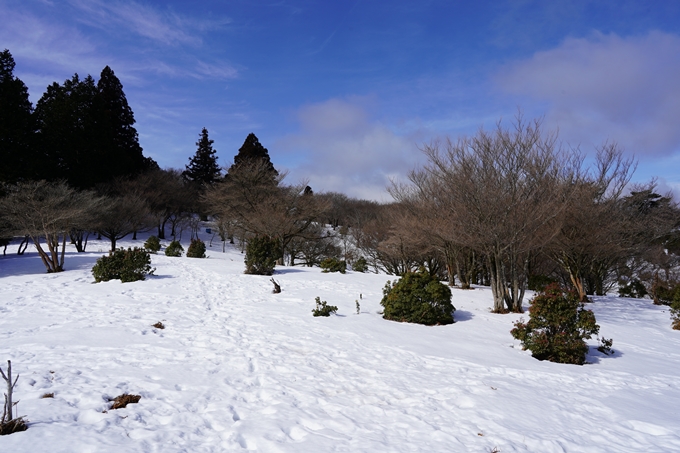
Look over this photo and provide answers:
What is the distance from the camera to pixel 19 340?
6.59 meters

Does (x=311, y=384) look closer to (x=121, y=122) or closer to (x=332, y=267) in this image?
(x=332, y=267)

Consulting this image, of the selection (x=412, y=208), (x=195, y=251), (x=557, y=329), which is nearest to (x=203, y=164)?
(x=195, y=251)

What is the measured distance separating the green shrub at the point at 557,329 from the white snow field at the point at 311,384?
38 centimetres

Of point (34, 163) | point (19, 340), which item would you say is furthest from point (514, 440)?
point (34, 163)

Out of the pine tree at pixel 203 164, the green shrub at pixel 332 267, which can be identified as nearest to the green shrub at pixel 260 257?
the green shrub at pixel 332 267

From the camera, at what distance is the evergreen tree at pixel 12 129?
20844 mm

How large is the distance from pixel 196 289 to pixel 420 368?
9.59m

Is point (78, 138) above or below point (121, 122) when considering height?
below

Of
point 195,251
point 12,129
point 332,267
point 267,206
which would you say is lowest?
point 332,267

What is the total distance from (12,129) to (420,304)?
990 inches

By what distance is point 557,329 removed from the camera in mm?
7449

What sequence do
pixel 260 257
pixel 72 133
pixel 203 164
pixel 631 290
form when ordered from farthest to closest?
pixel 203 164 → pixel 72 133 → pixel 631 290 → pixel 260 257

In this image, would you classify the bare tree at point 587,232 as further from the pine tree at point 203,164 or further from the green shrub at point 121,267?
the pine tree at point 203,164

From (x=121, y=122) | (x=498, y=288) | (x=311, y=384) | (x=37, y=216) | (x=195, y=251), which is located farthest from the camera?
(x=121, y=122)
